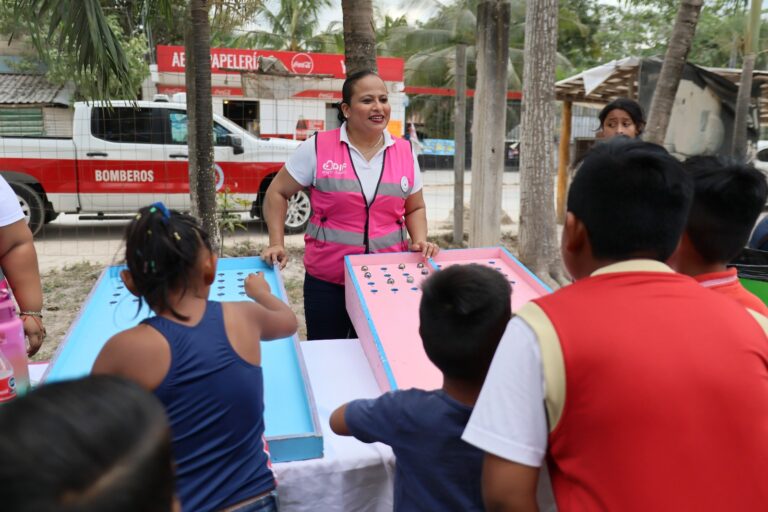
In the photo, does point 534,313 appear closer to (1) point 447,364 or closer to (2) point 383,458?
(1) point 447,364

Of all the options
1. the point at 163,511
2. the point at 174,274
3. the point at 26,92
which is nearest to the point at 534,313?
the point at 163,511

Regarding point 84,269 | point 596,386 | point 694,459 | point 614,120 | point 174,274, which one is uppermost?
point 614,120

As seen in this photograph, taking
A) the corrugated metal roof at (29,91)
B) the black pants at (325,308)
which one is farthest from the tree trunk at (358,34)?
the corrugated metal roof at (29,91)

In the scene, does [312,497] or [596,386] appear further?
[312,497]

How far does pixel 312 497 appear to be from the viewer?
1.79m

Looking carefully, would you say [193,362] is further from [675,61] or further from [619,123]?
[675,61]

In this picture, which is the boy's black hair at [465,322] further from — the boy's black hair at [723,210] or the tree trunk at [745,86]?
A: the tree trunk at [745,86]

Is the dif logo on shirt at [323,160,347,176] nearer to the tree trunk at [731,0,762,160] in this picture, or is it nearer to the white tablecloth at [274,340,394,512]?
the white tablecloth at [274,340,394,512]

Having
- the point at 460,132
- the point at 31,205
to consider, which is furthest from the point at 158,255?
the point at 31,205

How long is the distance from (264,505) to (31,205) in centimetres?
791

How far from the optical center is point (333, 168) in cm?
272

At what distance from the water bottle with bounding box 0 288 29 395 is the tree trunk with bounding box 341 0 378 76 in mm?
2524

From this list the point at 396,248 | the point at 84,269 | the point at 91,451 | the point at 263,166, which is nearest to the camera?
the point at 91,451

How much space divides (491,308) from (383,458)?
2.39 ft
